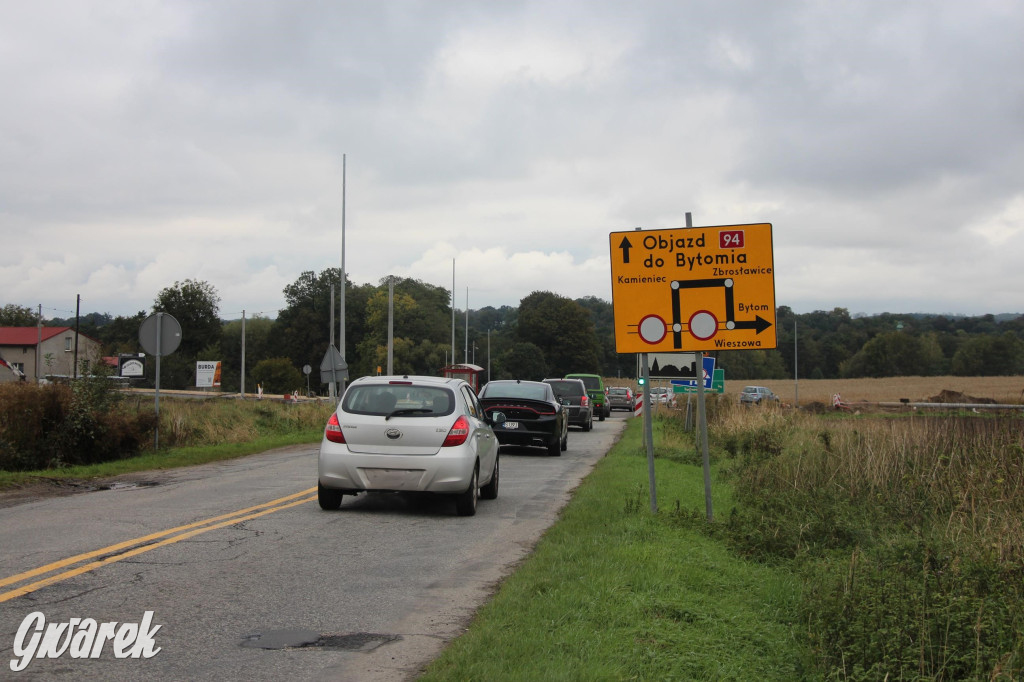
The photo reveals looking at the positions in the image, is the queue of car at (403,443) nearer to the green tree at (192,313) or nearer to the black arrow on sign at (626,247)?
the black arrow on sign at (626,247)

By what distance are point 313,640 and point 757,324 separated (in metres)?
6.13

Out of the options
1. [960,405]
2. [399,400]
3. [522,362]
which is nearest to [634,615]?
[399,400]

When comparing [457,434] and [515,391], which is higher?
[515,391]

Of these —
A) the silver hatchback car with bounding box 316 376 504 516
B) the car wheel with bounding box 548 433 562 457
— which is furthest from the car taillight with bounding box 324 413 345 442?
the car wheel with bounding box 548 433 562 457

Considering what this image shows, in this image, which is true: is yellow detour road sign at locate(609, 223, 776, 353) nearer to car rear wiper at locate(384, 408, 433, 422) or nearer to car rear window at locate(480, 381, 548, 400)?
car rear wiper at locate(384, 408, 433, 422)

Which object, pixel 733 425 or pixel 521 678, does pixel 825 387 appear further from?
pixel 521 678

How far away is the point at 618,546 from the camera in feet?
27.2

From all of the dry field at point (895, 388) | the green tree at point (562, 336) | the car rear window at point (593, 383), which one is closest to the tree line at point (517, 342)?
the green tree at point (562, 336)

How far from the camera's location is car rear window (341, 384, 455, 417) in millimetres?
11062

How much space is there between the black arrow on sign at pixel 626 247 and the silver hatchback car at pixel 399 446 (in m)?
2.78

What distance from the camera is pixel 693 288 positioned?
1006cm

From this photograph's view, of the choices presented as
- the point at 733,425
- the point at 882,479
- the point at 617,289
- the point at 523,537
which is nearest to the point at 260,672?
the point at 523,537

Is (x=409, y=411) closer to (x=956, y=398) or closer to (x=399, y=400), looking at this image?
(x=399, y=400)

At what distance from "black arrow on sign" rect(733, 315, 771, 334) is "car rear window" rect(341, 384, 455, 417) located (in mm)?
3567
